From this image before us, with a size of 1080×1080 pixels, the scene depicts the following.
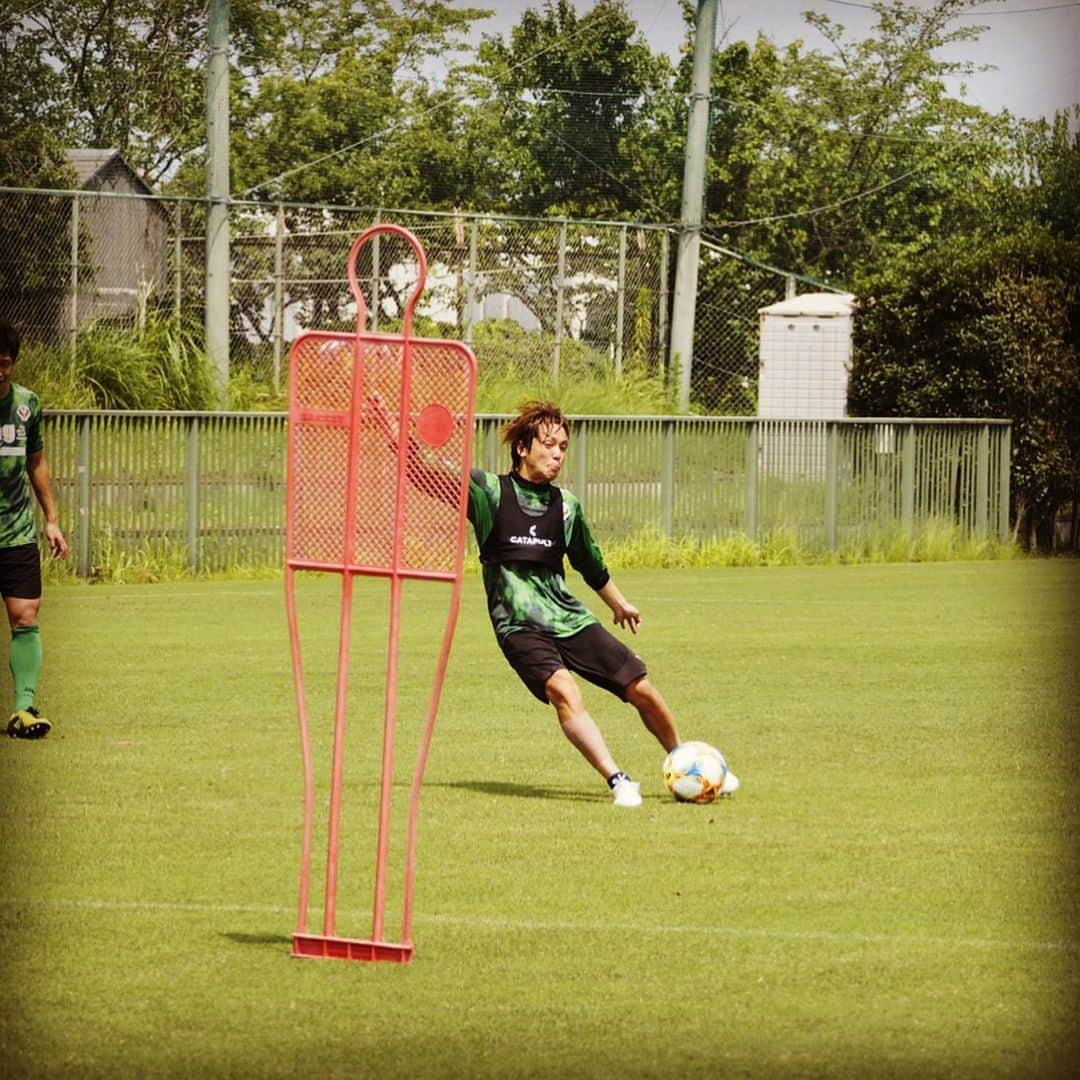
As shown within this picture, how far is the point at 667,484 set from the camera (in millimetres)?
23375

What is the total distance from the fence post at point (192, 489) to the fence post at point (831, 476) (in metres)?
7.60

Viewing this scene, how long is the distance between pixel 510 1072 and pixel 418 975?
892mm

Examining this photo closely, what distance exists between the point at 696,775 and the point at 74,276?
62.3 ft

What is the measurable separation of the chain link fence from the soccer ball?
18182 millimetres

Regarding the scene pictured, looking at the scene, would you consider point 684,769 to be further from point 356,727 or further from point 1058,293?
point 1058,293

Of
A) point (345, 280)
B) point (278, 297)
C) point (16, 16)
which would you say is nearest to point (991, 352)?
point (345, 280)

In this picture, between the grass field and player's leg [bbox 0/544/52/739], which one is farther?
player's leg [bbox 0/544/52/739]

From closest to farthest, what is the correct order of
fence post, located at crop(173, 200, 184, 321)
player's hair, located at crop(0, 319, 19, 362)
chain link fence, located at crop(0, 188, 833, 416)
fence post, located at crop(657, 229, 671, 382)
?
1. player's hair, located at crop(0, 319, 19, 362)
2. fence post, located at crop(173, 200, 184, 321)
3. chain link fence, located at crop(0, 188, 833, 416)
4. fence post, located at crop(657, 229, 671, 382)

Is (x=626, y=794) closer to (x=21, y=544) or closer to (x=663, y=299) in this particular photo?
(x=21, y=544)

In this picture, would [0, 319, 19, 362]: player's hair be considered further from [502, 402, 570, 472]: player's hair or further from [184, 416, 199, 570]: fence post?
[184, 416, 199, 570]: fence post

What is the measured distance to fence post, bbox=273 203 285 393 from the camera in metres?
26.9

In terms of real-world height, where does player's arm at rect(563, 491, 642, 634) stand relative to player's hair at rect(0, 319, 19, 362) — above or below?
below

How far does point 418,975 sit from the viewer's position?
5.62 m

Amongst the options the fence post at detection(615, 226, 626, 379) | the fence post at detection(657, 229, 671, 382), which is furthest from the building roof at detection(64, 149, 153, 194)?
the fence post at detection(657, 229, 671, 382)
